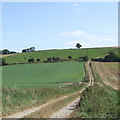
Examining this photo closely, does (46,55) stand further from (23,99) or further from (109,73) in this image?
(23,99)

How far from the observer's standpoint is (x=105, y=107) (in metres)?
14.4

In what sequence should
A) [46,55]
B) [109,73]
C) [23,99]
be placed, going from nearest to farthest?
1. [23,99]
2. [109,73]
3. [46,55]

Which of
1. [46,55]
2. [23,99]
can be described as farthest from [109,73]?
[23,99]

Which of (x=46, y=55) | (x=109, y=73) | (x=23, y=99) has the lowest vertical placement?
(x=23, y=99)

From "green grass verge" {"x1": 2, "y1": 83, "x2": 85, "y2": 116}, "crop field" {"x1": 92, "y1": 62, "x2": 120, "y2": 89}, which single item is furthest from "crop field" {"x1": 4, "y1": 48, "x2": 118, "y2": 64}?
"green grass verge" {"x1": 2, "y1": 83, "x2": 85, "y2": 116}

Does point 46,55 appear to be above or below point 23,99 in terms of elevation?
above

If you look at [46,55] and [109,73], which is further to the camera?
[46,55]

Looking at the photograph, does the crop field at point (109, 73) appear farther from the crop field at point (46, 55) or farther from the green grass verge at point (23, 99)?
the green grass verge at point (23, 99)

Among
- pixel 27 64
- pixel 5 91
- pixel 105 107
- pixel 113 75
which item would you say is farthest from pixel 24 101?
pixel 27 64

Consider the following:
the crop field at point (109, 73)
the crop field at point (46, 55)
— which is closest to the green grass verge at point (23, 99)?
the crop field at point (109, 73)

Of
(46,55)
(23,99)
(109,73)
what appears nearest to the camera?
(23,99)

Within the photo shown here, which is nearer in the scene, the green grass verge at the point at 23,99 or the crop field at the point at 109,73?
the green grass verge at the point at 23,99

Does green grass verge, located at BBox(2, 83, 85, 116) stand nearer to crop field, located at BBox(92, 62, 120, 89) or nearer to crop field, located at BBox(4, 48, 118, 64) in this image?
crop field, located at BBox(92, 62, 120, 89)

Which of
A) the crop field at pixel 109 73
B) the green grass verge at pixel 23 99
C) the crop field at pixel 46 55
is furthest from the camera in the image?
the crop field at pixel 46 55
